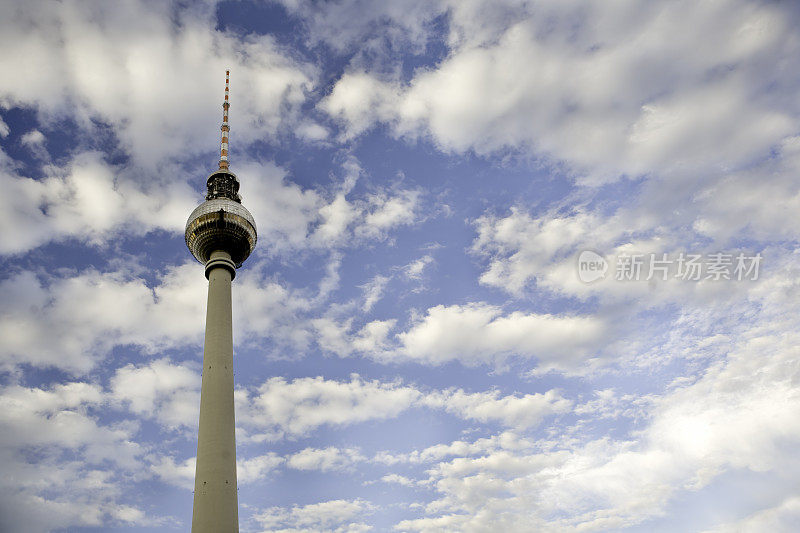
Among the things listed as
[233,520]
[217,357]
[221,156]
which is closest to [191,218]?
[221,156]

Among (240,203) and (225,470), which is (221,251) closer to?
(240,203)

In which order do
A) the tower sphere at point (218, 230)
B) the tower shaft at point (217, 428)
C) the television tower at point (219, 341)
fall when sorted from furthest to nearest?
the tower sphere at point (218, 230) → the television tower at point (219, 341) → the tower shaft at point (217, 428)

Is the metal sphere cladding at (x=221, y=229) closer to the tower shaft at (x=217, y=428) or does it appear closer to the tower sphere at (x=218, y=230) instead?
the tower sphere at (x=218, y=230)

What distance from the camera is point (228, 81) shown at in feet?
340

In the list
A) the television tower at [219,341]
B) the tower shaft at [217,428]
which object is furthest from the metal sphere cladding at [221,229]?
the tower shaft at [217,428]

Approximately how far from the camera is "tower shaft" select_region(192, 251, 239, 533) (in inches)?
2398

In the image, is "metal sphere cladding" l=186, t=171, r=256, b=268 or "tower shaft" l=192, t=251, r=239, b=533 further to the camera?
"metal sphere cladding" l=186, t=171, r=256, b=268

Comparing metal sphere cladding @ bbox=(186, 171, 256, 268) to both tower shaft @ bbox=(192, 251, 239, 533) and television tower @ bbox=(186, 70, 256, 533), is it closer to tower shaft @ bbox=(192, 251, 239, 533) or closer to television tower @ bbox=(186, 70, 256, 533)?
television tower @ bbox=(186, 70, 256, 533)

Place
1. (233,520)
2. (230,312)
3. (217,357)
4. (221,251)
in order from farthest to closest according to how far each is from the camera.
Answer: (221,251), (230,312), (217,357), (233,520)

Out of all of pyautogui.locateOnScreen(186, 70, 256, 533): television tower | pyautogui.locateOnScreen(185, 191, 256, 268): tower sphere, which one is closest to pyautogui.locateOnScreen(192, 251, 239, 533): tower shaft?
pyautogui.locateOnScreen(186, 70, 256, 533): television tower

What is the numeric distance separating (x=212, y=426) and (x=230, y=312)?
1582 cm

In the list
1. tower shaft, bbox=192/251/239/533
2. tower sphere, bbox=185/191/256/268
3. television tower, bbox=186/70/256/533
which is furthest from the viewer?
tower sphere, bbox=185/191/256/268

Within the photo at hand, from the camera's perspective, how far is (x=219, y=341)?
72500 mm

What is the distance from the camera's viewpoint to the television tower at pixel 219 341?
6175cm
